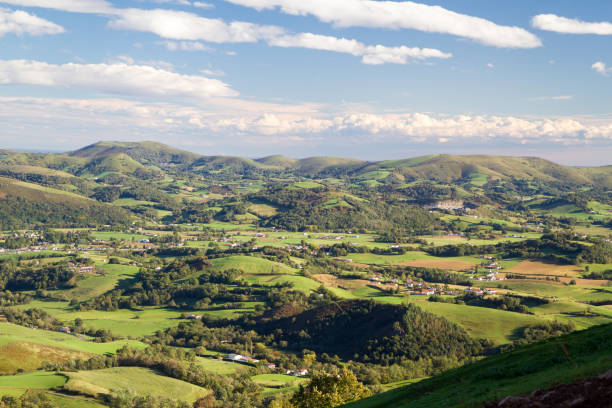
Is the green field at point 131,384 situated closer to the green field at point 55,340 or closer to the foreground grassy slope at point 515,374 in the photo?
the green field at point 55,340

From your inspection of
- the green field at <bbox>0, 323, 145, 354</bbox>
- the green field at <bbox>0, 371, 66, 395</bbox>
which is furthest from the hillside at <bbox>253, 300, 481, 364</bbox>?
the green field at <bbox>0, 371, 66, 395</bbox>

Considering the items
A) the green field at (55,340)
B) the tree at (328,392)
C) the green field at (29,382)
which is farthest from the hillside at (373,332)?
the green field at (29,382)

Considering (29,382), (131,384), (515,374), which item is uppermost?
(515,374)

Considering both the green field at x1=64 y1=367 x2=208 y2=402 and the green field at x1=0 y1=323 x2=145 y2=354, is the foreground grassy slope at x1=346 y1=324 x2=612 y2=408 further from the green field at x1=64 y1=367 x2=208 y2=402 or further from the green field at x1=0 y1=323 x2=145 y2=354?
the green field at x1=0 y1=323 x2=145 y2=354

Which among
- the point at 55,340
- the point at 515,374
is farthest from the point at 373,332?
the point at 515,374

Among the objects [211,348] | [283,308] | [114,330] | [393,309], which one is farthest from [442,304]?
[114,330]

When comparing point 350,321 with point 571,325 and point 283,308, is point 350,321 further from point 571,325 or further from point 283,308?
point 571,325

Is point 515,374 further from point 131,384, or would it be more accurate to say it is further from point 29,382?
point 29,382
